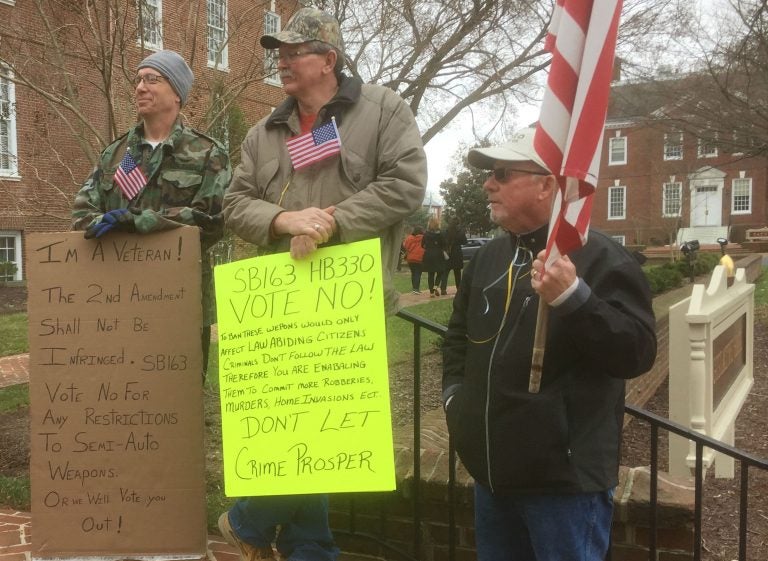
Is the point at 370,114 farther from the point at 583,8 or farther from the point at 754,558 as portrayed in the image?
the point at 754,558

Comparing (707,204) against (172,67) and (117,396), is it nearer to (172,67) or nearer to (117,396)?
(172,67)

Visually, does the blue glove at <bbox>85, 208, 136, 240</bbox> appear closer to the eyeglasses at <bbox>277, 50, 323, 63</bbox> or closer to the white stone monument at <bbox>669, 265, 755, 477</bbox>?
the eyeglasses at <bbox>277, 50, 323, 63</bbox>

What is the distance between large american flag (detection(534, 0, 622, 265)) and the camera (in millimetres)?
1788

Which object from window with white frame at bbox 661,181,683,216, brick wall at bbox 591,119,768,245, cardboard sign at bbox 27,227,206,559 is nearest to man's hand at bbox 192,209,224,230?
cardboard sign at bbox 27,227,206,559

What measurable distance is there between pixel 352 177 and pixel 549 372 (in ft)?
3.27

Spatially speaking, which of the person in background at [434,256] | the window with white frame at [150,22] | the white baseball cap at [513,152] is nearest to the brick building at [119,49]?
the window with white frame at [150,22]

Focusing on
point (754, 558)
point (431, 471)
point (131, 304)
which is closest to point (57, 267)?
point (131, 304)

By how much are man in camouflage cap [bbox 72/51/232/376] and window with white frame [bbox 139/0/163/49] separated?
2.69m

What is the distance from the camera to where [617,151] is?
47.5 metres

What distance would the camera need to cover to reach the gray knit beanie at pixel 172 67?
304 centimetres

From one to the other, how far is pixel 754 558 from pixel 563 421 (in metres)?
2.93

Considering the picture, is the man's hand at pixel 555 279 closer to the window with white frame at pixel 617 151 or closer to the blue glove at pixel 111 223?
the blue glove at pixel 111 223

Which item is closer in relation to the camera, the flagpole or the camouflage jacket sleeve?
the flagpole

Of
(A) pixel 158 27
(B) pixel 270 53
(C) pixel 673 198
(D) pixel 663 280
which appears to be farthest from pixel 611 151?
(A) pixel 158 27
